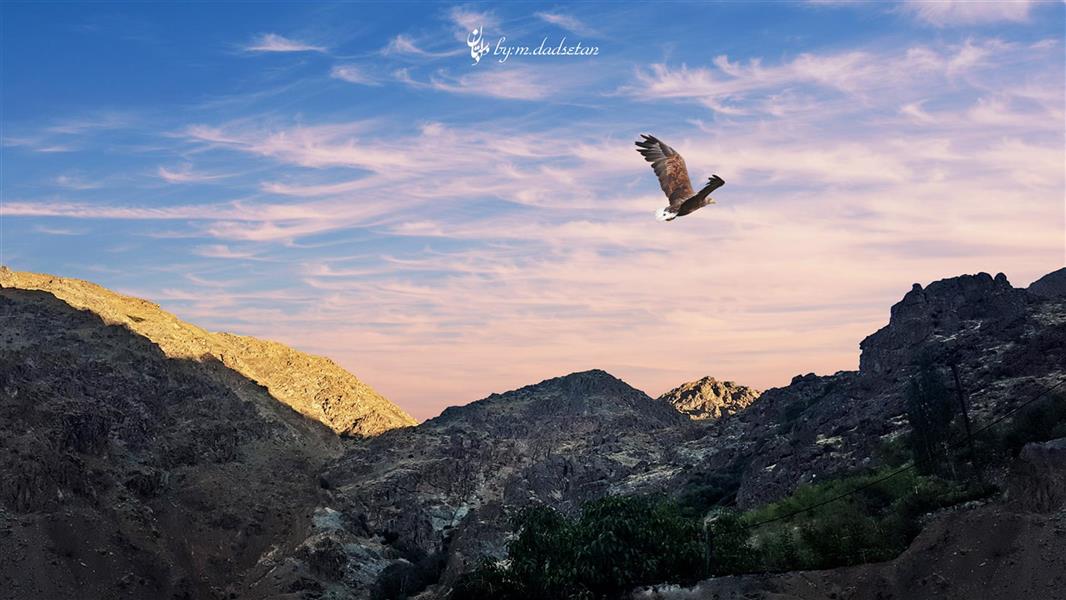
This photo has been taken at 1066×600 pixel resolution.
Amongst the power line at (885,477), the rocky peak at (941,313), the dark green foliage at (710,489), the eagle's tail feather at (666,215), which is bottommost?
the dark green foliage at (710,489)

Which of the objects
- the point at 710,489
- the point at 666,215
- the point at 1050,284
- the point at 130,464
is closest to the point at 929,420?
the point at 710,489

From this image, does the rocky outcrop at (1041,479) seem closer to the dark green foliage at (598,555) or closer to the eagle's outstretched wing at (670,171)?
the dark green foliage at (598,555)

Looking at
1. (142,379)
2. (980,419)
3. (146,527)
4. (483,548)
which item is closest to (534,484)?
(483,548)

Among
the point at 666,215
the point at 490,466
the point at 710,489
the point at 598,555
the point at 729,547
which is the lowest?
the point at 710,489

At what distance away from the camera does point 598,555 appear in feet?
147

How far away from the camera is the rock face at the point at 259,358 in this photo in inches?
5920

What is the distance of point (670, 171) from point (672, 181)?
241 millimetres

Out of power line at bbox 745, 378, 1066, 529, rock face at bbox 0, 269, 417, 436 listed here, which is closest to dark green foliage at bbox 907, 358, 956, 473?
power line at bbox 745, 378, 1066, 529

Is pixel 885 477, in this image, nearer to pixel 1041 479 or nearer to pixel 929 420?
pixel 929 420

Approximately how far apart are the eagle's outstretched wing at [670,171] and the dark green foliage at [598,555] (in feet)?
95.2

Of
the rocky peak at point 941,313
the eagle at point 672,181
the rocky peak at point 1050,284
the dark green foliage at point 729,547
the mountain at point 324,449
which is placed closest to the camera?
the eagle at point 672,181

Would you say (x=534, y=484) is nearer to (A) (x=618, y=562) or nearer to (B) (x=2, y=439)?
(B) (x=2, y=439)

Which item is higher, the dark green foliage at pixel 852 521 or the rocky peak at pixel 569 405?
the rocky peak at pixel 569 405

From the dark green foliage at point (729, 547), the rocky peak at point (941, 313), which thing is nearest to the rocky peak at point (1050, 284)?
the rocky peak at point (941, 313)
